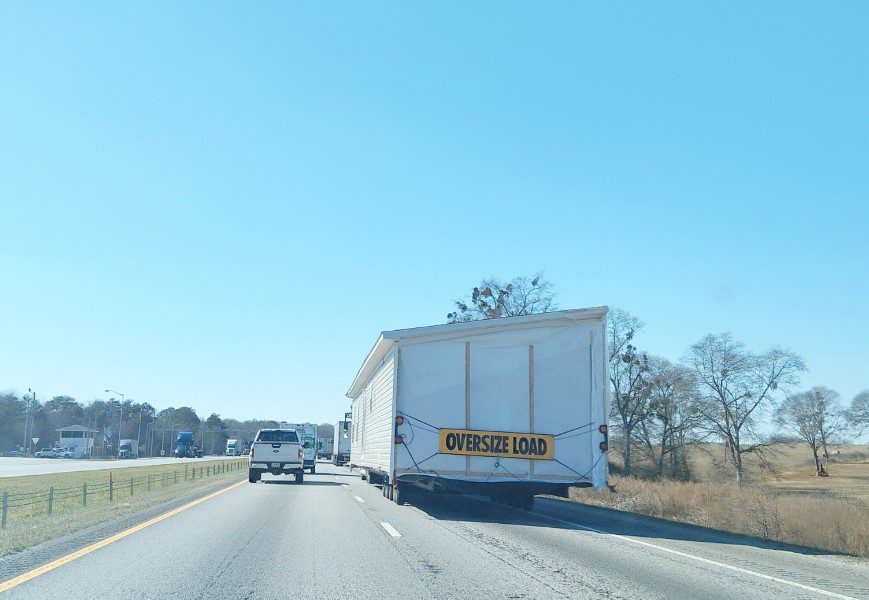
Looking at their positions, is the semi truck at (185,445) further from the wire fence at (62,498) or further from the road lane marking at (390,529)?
the road lane marking at (390,529)

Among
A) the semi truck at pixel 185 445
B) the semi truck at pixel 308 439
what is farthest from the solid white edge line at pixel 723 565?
the semi truck at pixel 185 445

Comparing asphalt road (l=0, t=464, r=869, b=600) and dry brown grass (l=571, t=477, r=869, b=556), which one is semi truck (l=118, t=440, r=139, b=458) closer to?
dry brown grass (l=571, t=477, r=869, b=556)

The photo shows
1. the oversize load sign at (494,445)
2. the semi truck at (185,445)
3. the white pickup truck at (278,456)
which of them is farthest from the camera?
the semi truck at (185,445)

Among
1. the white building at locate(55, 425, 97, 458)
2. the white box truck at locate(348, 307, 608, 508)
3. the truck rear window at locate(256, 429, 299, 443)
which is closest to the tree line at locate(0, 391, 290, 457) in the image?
the white building at locate(55, 425, 97, 458)

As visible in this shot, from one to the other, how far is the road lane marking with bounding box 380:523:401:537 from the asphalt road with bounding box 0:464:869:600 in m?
0.02

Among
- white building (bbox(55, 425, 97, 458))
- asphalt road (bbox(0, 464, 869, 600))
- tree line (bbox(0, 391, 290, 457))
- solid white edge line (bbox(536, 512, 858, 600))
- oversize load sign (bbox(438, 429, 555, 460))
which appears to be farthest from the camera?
tree line (bbox(0, 391, 290, 457))

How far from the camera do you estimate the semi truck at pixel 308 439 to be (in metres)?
46.3

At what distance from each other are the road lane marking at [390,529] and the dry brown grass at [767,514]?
7.96 m

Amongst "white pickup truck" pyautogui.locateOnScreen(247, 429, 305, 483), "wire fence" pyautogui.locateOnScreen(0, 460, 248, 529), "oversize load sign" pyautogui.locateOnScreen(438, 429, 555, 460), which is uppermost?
"oversize load sign" pyautogui.locateOnScreen(438, 429, 555, 460)

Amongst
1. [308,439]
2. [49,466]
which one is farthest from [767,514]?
[49,466]

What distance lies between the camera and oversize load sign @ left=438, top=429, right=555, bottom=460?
53.7 feet

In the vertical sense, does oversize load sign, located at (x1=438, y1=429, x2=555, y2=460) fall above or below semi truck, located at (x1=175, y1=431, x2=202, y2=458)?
above

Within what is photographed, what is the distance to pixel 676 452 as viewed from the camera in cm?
5525

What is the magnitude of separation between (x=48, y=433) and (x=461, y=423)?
496 ft
